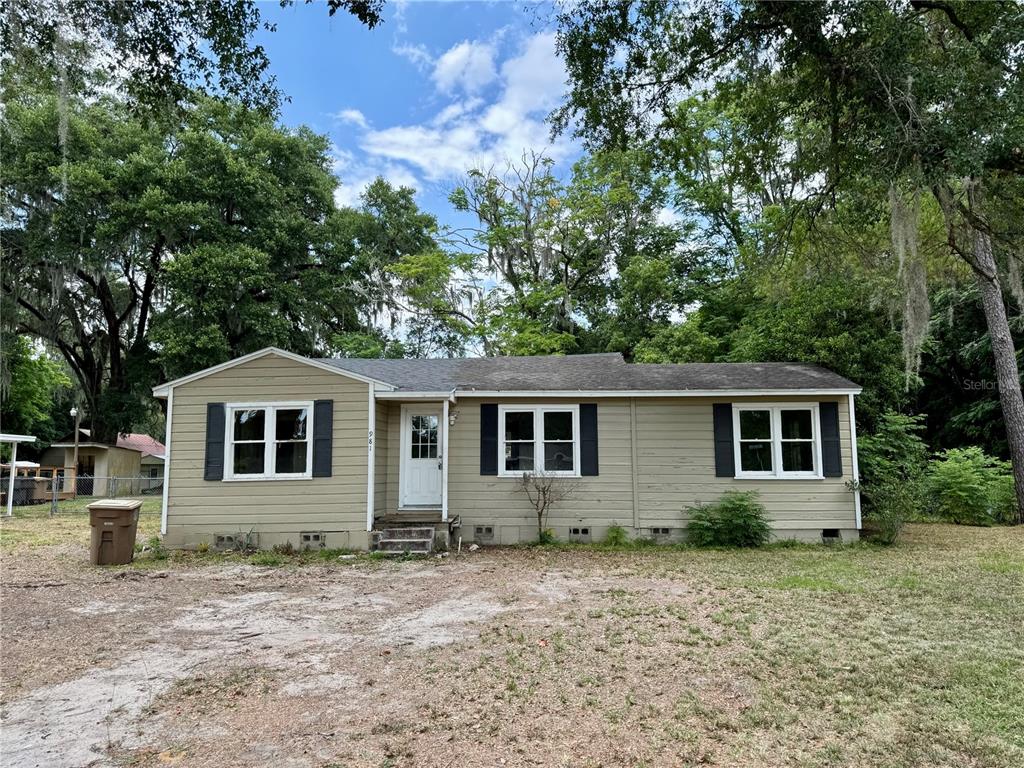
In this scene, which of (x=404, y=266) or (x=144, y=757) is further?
(x=404, y=266)

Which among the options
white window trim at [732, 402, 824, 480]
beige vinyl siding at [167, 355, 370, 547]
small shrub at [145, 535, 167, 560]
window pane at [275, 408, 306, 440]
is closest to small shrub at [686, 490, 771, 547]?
white window trim at [732, 402, 824, 480]

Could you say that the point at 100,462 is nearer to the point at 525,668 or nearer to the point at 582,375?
the point at 582,375

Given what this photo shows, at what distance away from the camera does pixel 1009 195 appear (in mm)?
7219

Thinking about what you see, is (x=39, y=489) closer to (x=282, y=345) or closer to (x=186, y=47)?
(x=282, y=345)

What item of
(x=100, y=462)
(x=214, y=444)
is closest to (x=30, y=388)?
(x=100, y=462)

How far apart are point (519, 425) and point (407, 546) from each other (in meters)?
2.79

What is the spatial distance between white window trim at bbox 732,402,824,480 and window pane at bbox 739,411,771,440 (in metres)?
0.08

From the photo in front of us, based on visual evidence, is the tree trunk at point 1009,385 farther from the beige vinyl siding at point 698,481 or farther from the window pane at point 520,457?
the window pane at point 520,457

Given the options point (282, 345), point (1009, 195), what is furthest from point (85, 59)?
point (282, 345)

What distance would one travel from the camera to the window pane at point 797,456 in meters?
10.2

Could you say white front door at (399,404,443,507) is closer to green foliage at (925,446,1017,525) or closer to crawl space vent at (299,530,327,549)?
crawl space vent at (299,530,327,549)

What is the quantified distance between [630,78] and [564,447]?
5.86 m

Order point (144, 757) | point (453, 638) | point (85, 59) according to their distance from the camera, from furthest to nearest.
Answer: point (85, 59) < point (453, 638) < point (144, 757)

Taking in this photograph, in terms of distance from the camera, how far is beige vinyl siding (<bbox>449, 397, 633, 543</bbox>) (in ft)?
33.9
